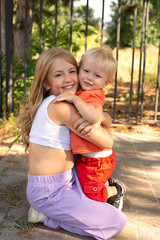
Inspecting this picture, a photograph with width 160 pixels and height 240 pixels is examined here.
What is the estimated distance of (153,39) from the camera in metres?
23.5

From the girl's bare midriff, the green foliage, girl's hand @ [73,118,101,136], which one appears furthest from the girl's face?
the green foliage

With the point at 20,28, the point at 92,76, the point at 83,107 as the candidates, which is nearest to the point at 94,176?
the point at 83,107

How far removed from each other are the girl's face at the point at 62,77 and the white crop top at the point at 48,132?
0.10 m

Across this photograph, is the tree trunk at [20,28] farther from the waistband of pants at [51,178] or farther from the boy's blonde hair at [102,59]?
the waistband of pants at [51,178]

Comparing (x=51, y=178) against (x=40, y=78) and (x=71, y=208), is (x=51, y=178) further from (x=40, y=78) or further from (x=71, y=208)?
(x=40, y=78)

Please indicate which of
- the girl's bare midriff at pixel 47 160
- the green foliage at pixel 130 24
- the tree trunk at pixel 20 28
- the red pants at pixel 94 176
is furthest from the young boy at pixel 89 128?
the green foliage at pixel 130 24

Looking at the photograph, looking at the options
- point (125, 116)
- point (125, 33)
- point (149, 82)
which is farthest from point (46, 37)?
point (125, 33)

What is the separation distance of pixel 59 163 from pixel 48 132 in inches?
8.8

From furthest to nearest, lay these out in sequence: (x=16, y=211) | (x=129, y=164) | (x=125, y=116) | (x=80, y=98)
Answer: (x=125, y=116) → (x=129, y=164) → (x=16, y=211) → (x=80, y=98)

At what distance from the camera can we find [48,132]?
78.0 inches

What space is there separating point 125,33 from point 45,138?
70.8ft

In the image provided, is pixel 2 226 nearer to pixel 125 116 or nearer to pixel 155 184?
pixel 155 184

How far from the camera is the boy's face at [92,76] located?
2.09 metres

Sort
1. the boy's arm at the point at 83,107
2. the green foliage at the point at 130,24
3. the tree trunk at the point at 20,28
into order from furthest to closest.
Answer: the green foliage at the point at 130,24 < the tree trunk at the point at 20,28 < the boy's arm at the point at 83,107
